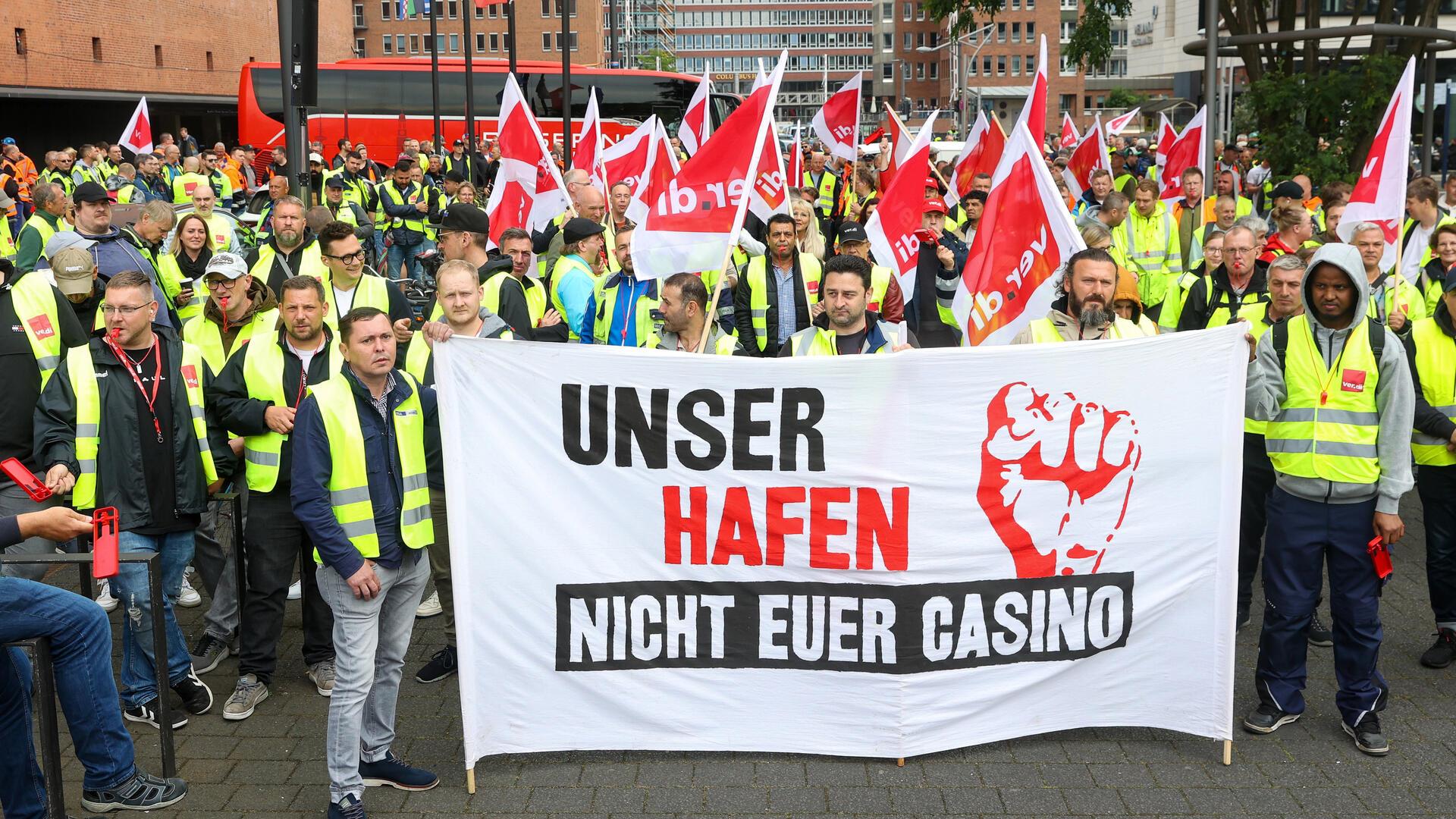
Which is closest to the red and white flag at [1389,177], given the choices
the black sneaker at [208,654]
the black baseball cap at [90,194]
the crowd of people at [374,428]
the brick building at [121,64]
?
the crowd of people at [374,428]

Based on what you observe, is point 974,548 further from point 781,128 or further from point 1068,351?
point 781,128

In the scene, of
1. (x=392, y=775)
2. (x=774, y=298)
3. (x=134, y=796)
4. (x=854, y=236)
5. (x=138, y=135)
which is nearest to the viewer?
(x=134, y=796)

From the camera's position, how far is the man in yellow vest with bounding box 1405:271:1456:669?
623cm

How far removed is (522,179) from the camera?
1093cm

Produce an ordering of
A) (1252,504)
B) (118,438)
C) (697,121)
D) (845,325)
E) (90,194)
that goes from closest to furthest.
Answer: (118,438) < (845,325) < (1252,504) < (90,194) < (697,121)

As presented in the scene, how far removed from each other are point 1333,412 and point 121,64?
152 ft

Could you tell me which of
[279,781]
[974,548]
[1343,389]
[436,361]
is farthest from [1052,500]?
[279,781]

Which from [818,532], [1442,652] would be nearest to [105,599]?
[818,532]

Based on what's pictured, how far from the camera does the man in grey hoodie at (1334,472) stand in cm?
529

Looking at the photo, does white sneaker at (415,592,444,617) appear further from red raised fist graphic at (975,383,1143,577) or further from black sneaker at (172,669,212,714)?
red raised fist graphic at (975,383,1143,577)

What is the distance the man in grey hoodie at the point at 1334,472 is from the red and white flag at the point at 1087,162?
30.8 ft

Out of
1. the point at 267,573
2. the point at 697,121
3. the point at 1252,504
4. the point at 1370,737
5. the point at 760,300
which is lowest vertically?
the point at 1370,737

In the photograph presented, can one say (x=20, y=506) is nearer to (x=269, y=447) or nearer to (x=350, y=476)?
(x=269, y=447)

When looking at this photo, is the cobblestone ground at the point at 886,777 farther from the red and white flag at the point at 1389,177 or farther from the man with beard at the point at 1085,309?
the red and white flag at the point at 1389,177
